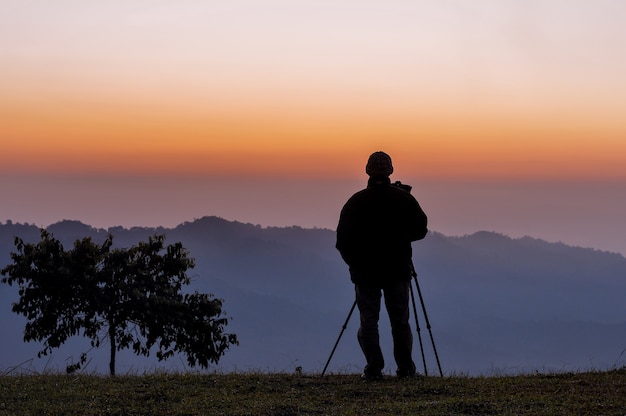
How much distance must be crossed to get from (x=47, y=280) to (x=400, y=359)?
2391 centimetres

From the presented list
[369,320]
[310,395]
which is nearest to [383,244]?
[369,320]

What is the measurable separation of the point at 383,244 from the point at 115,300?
74.5 feet

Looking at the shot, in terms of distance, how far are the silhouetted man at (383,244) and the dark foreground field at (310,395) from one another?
0.82 metres

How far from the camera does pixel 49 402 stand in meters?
12.7

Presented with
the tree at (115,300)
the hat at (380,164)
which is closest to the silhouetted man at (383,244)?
the hat at (380,164)

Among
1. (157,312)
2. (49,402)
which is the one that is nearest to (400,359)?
(49,402)

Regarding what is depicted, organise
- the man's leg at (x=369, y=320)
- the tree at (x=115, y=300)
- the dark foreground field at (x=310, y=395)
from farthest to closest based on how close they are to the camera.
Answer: the tree at (x=115, y=300), the man's leg at (x=369, y=320), the dark foreground field at (x=310, y=395)

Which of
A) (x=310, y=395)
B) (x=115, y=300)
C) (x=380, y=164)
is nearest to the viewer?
(x=310, y=395)

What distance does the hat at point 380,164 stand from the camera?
1442cm

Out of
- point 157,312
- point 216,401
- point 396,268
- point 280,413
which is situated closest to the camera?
point 280,413

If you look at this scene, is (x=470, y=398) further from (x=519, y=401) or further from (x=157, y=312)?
(x=157, y=312)

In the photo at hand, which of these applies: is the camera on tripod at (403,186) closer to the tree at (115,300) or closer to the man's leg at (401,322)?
the man's leg at (401,322)

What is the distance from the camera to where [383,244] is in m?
14.4

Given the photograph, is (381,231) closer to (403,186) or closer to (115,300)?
(403,186)
